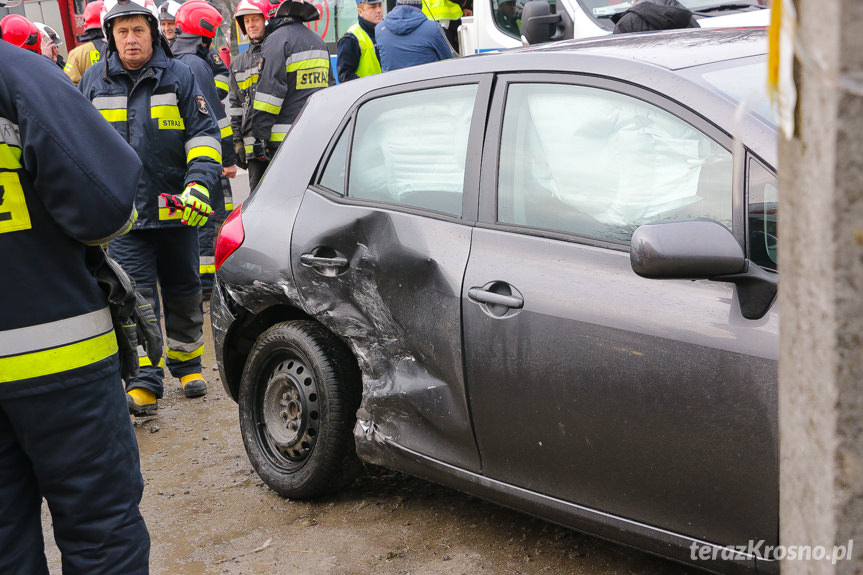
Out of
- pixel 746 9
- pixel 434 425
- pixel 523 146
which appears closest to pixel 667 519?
pixel 434 425

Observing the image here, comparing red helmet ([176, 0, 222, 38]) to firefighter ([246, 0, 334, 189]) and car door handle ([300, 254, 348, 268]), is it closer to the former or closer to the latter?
firefighter ([246, 0, 334, 189])

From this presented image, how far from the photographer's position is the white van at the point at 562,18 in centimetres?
556

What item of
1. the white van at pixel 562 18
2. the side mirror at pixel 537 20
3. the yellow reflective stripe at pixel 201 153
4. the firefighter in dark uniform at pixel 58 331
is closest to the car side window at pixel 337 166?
the firefighter in dark uniform at pixel 58 331

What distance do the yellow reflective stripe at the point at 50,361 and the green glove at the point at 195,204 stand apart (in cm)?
219

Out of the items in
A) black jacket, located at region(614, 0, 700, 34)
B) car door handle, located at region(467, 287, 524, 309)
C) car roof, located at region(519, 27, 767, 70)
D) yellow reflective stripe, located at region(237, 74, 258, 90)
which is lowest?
car door handle, located at region(467, 287, 524, 309)

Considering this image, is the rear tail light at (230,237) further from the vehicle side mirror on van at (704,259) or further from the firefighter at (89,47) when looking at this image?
the firefighter at (89,47)

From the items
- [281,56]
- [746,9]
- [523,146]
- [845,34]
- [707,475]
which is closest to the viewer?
[845,34]

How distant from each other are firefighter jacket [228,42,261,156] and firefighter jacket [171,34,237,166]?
257mm

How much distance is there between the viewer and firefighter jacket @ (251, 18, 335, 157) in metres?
7.24

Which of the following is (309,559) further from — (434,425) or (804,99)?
(804,99)

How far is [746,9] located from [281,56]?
3349 mm

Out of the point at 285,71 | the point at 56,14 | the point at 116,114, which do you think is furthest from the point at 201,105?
the point at 56,14

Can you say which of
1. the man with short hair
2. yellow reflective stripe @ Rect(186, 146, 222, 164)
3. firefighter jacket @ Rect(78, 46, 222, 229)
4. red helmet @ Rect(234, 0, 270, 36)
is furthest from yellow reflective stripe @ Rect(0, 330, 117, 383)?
red helmet @ Rect(234, 0, 270, 36)

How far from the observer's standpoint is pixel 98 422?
7.93ft
